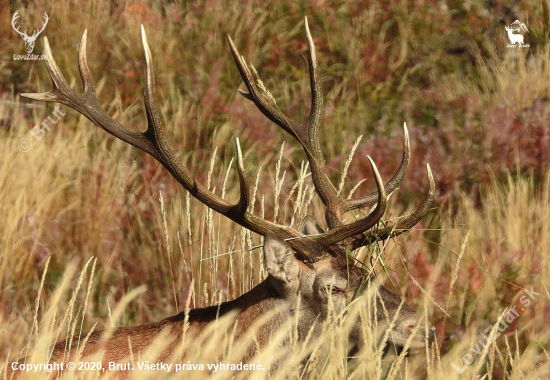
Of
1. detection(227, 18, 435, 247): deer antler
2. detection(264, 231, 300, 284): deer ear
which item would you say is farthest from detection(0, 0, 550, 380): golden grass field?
detection(264, 231, 300, 284): deer ear

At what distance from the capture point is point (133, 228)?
5199 millimetres

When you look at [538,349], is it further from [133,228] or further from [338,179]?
[133,228]

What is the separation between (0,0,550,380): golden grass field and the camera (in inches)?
172

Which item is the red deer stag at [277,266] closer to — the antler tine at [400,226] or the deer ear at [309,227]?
the antler tine at [400,226]

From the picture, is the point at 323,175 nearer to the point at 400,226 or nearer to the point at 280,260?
the point at 400,226

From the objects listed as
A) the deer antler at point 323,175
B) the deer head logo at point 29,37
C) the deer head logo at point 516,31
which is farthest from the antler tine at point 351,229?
the deer head logo at point 29,37

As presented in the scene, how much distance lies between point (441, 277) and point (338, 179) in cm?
147

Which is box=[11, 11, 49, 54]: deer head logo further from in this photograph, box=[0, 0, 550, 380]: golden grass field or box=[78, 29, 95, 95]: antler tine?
box=[78, 29, 95, 95]: antler tine

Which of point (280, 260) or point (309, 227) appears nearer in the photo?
point (280, 260)

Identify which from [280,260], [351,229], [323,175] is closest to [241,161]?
[280,260]

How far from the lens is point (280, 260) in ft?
11.5

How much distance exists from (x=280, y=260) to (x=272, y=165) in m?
2.56

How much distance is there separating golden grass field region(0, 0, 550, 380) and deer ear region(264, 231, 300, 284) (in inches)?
13.3

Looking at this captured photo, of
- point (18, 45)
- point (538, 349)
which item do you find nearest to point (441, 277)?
point (538, 349)
